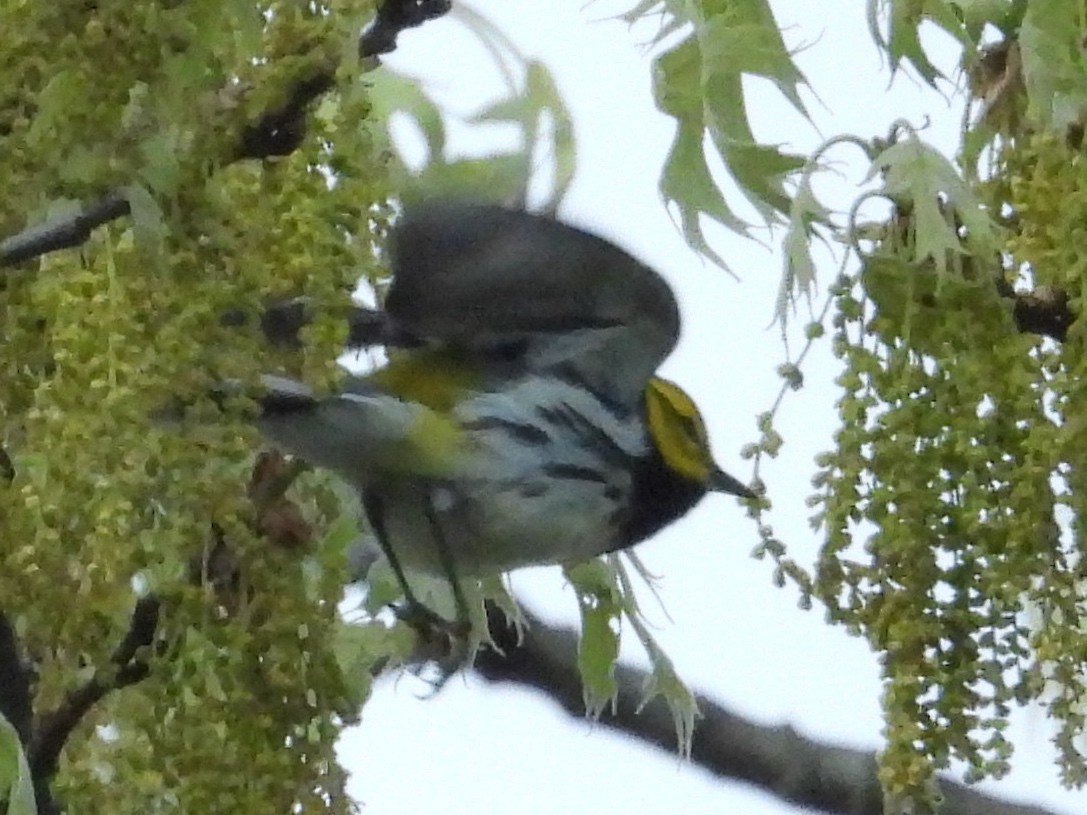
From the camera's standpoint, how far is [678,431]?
2.97 feet

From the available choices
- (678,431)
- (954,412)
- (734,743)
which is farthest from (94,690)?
(734,743)

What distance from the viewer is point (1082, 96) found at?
576mm

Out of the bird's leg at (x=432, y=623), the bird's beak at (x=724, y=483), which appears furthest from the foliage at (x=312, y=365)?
the bird's beak at (x=724, y=483)

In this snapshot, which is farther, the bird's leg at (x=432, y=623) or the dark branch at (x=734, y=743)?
the dark branch at (x=734, y=743)

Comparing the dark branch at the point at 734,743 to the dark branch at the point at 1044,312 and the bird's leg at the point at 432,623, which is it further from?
the dark branch at the point at 1044,312

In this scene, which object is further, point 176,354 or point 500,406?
point 500,406

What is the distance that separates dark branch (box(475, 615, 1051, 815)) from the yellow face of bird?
293 millimetres

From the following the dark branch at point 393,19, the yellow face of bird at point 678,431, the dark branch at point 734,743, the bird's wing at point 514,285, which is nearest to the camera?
the dark branch at point 393,19

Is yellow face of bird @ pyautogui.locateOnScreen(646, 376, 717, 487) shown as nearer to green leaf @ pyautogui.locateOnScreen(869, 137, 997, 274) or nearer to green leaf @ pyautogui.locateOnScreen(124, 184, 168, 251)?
green leaf @ pyautogui.locateOnScreen(869, 137, 997, 274)

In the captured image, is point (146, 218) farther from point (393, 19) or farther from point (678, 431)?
point (678, 431)

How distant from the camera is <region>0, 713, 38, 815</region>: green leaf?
0.46 metres

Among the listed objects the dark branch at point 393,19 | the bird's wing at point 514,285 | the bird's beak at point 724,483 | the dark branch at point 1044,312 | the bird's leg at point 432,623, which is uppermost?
the dark branch at point 393,19

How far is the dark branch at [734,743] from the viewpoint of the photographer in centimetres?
120

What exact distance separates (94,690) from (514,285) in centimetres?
23
